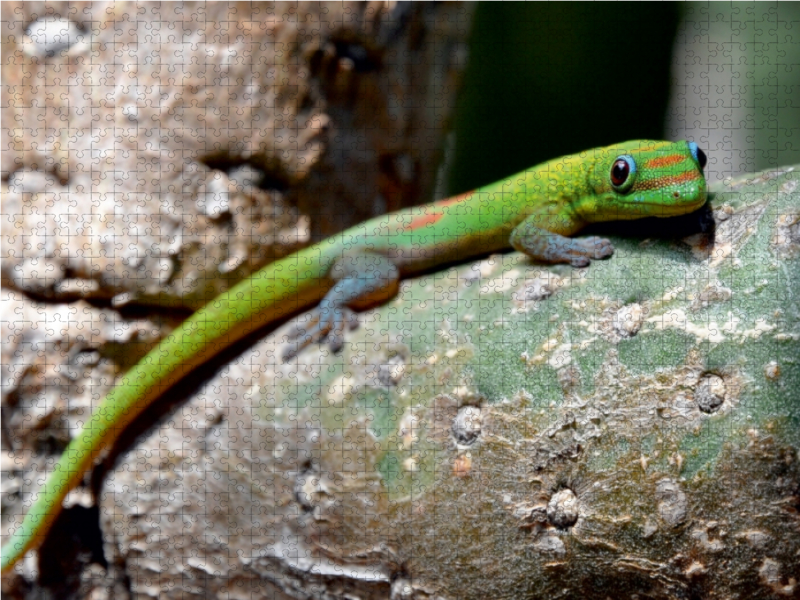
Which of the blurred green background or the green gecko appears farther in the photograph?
the blurred green background

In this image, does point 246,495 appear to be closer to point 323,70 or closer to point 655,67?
point 323,70

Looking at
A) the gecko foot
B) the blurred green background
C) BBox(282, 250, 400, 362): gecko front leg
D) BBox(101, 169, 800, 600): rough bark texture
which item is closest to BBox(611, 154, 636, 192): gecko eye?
BBox(101, 169, 800, 600): rough bark texture

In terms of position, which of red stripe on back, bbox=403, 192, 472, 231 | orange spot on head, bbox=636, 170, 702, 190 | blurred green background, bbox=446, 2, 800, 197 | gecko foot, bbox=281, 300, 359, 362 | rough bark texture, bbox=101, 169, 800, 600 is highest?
blurred green background, bbox=446, 2, 800, 197

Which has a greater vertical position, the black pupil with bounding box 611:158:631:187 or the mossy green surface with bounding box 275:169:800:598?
the black pupil with bounding box 611:158:631:187

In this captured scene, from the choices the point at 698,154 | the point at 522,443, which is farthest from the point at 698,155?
the point at 522,443

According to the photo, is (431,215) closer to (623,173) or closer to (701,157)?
(623,173)

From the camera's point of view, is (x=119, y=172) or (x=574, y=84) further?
(x=574, y=84)

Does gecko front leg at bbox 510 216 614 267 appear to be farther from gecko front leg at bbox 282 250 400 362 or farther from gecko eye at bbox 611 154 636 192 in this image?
gecko front leg at bbox 282 250 400 362

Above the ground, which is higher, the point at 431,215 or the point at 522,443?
the point at 431,215

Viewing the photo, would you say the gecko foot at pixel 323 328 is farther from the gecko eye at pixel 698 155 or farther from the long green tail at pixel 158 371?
the gecko eye at pixel 698 155
